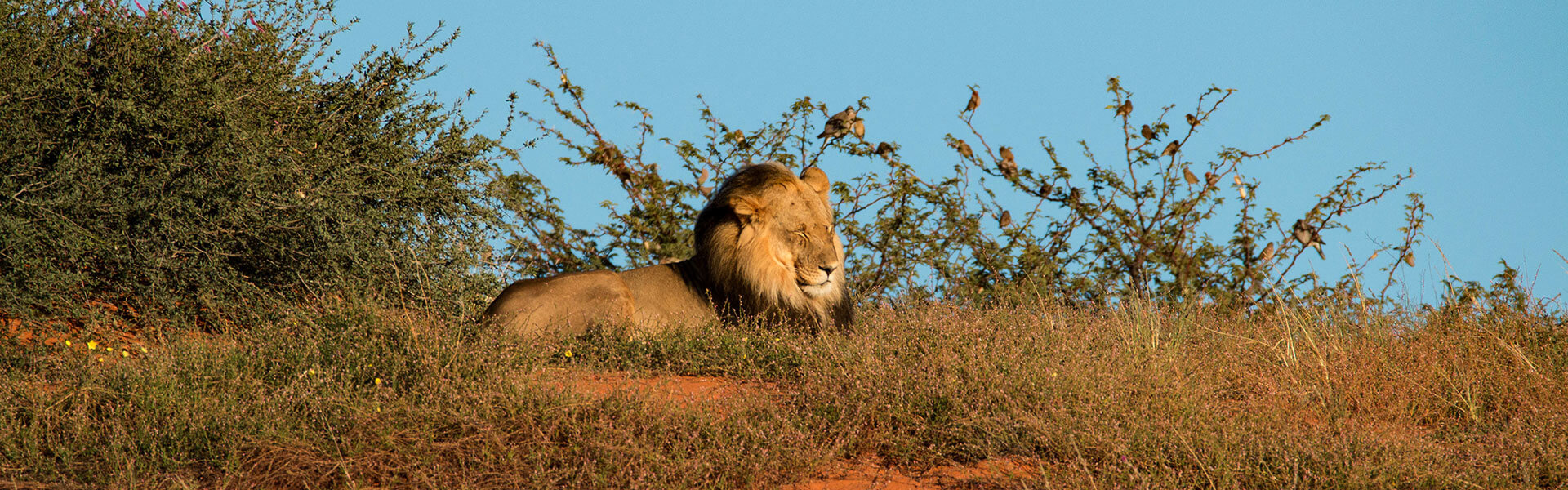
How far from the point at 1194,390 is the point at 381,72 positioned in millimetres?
7610

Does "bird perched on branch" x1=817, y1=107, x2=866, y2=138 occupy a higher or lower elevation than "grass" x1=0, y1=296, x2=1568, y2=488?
higher

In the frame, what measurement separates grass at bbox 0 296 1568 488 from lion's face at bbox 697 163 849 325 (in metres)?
0.79

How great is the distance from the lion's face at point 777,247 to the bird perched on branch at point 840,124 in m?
3.56

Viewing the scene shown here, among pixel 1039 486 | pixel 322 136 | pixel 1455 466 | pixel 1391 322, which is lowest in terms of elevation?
pixel 1039 486

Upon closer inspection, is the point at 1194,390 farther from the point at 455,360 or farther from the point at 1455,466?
the point at 455,360

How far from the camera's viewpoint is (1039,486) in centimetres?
496

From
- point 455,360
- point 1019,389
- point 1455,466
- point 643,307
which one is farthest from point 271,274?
point 1455,466

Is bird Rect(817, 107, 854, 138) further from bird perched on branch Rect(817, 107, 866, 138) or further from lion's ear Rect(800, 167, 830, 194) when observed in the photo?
lion's ear Rect(800, 167, 830, 194)

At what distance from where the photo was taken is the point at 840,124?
1151 cm

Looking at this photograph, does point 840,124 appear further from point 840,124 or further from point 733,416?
point 733,416

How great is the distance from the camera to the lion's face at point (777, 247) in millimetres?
7832

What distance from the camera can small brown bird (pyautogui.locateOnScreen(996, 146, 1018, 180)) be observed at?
39.1ft

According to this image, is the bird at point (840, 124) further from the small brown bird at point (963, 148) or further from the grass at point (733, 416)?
the grass at point (733, 416)

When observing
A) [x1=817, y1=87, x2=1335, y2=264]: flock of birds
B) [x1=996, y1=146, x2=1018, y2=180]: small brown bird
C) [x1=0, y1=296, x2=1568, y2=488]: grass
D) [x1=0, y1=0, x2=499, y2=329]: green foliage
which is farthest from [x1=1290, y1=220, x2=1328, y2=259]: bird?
[x1=0, y1=0, x2=499, y2=329]: green foliage
